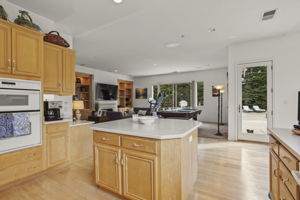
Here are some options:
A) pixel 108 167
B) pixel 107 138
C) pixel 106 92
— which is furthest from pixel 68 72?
pixel 106 92

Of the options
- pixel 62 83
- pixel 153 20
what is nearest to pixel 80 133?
pixel 62 83

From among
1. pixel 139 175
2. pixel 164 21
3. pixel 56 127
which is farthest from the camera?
pixel 164 21

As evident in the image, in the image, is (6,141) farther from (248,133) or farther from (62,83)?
(248,133)

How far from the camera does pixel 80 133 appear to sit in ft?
9.88

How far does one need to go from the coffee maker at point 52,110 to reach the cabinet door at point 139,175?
175cm

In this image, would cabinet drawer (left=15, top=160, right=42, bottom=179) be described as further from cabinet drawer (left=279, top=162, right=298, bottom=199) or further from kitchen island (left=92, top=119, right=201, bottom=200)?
cabinet drawer (left=279, top=162, right=298, bottom=199)

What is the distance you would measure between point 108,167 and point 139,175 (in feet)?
1.51

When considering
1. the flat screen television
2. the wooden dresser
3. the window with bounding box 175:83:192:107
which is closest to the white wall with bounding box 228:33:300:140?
the wooden dresser

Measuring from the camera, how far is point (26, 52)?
213 centimetres

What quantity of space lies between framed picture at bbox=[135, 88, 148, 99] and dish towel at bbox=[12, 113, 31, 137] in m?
8.17

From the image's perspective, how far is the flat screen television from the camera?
304 inches

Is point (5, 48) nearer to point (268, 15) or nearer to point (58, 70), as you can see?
point (58, 70)

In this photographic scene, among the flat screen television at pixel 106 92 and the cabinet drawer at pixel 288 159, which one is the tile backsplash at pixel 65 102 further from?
the flat screen television at pixel 106 92

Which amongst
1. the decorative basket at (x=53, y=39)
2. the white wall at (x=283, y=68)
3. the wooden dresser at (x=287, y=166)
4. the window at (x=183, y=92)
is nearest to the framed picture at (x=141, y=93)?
the window at (x=183, y=92)
